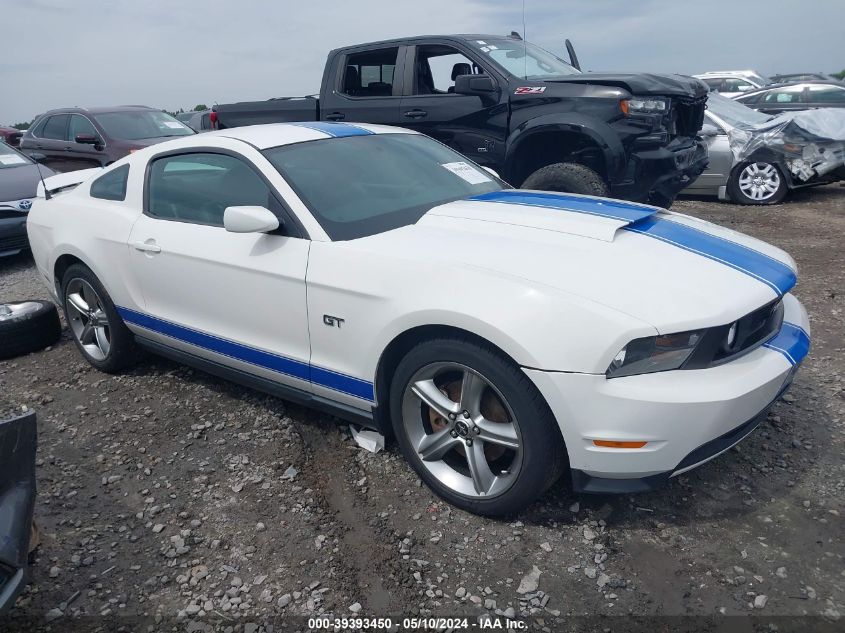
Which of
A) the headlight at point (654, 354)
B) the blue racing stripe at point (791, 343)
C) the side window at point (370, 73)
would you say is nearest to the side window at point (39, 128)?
the side window at point (370, 73)

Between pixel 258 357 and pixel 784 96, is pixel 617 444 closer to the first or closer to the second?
pixel 258 357

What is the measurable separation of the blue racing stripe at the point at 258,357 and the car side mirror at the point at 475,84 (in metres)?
3.47

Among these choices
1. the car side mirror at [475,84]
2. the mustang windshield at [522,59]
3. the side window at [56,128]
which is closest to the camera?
the car side mirror at [475,84]

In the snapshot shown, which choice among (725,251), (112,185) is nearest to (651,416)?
(725,251)

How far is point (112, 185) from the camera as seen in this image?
414 centimetres

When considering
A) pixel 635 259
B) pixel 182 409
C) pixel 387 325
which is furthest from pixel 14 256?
pixel 635 259

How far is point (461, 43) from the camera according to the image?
246 inches

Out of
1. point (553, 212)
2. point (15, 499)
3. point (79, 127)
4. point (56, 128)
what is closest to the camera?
A: point (15, 499)

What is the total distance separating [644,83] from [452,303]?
3.86m

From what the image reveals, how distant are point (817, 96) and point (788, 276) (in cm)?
1330

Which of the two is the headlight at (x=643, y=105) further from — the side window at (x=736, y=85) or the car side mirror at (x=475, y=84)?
the side window at (x=736, y=85)

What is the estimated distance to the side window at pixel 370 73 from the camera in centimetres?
667

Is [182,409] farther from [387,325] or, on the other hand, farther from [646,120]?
[646,120]

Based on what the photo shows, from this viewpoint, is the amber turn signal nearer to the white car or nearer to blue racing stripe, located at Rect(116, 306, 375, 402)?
the white car
